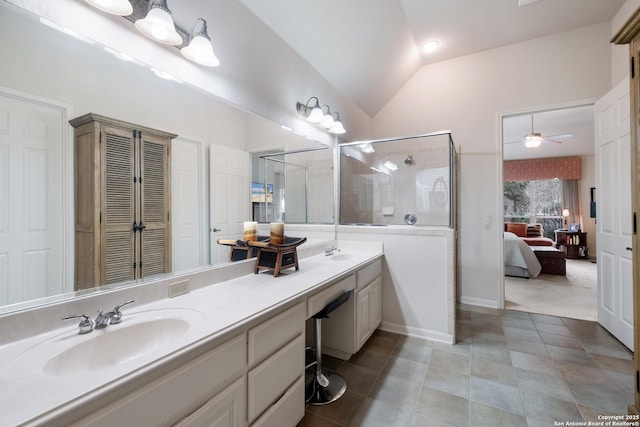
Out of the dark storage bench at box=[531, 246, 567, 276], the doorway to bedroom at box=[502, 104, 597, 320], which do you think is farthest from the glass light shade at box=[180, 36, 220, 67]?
the dark storage bench at box=[531, 246, 567, 276]

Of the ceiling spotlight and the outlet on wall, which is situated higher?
the ceiling spotlight

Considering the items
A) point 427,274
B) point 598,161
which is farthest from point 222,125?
point 598,161

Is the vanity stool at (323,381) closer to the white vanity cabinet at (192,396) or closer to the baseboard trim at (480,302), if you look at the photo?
the white vanity cabinet at (192,396)

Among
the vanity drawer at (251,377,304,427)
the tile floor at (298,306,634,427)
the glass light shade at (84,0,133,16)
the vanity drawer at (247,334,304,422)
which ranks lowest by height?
the tile floor at (298,306,634,427)

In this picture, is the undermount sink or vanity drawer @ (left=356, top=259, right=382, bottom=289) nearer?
the undermount sink

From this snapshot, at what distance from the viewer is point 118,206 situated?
1200 millimetres

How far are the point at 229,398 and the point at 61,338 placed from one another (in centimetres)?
61

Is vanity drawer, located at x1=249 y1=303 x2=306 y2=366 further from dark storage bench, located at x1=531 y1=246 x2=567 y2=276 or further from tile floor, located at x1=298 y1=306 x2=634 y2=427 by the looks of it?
dark storage bench, located at x1=531 y1=246 x2=567 y2=276

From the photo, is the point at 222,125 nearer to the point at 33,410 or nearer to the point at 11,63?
the point at 11,63

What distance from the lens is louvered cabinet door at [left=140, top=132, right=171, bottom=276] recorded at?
1303 mm

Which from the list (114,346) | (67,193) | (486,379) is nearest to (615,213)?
(486,379)

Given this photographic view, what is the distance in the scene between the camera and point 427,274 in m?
2.53

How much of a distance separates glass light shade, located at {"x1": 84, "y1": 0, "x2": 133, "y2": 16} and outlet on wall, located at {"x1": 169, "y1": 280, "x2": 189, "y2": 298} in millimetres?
1171

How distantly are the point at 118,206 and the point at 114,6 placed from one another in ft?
2.57
